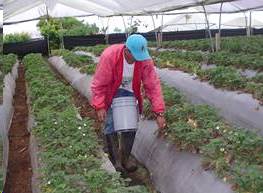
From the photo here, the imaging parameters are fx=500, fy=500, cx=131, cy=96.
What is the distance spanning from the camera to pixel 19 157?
698 cm

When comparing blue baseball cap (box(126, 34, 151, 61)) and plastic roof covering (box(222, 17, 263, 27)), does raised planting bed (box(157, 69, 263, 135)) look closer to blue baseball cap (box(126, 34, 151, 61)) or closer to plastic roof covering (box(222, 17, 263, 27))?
blue baseball cap (box(126, 34, 151, 61))

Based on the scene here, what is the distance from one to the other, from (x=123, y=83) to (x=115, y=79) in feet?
0.49

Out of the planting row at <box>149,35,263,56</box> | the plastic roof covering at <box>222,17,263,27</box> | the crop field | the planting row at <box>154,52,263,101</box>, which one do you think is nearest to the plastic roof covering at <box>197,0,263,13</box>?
the planting row at <box>149,35,263,56</box>

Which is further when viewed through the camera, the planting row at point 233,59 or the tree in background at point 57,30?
the tree in background at point 57,30

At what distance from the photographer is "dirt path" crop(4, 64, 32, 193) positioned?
19.0ft

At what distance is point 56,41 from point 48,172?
28420 mm

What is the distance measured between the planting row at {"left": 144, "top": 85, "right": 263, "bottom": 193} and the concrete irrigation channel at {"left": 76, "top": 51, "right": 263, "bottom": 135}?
924mm

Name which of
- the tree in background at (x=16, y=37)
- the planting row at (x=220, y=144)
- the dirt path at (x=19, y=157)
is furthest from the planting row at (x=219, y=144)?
the tree in background at (x=16, y=37)

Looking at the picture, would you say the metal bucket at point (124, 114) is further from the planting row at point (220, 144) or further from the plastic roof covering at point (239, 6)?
the plastic roof covering at point (239, 6)

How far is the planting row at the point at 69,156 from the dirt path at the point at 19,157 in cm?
48

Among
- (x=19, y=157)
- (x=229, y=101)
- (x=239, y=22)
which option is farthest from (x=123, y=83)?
(x=239, y=22)

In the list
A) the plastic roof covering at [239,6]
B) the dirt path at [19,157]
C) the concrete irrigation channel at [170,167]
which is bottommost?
the dirt path at [19,157]

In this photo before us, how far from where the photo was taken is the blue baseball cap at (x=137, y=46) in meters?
5.58

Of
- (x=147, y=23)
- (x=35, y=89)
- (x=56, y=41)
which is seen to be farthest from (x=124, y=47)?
(x=147, y=23)
